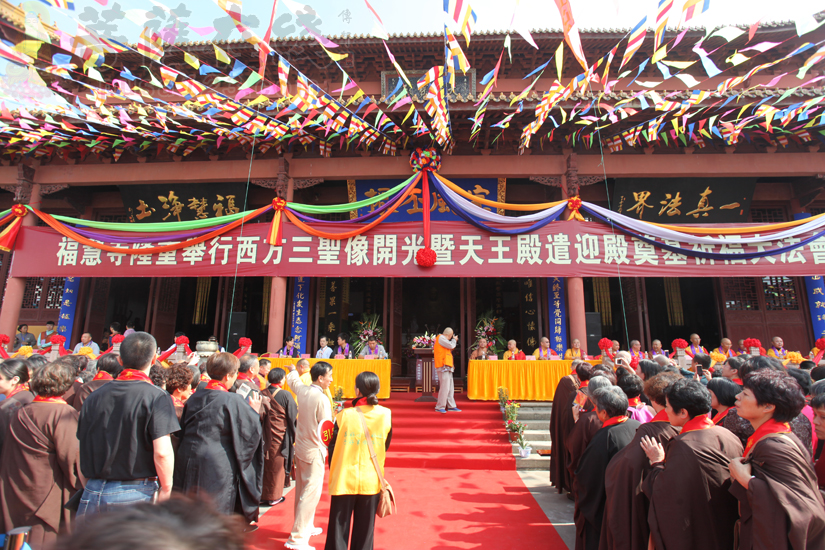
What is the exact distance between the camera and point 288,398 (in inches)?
175

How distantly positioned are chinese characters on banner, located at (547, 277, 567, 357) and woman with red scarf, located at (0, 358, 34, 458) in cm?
873

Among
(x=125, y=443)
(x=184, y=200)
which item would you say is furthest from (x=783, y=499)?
(x=184, y=200)

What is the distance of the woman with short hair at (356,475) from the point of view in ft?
9.60

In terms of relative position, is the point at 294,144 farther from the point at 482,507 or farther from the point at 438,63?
the point at 482,507

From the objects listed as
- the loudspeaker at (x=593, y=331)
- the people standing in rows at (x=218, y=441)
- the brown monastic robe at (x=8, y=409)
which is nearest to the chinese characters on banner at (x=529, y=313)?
the loudspeaker at (x=593, y=331)

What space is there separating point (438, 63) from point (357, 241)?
4.76m

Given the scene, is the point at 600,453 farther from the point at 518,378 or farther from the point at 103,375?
the point at 518,378

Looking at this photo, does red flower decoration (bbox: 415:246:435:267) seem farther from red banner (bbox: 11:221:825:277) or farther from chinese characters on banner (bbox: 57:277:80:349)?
chinese characters on banner (bbox: 57:277:80:349)

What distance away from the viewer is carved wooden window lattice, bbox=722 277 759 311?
998 cm

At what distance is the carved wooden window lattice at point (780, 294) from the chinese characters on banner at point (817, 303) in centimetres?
54

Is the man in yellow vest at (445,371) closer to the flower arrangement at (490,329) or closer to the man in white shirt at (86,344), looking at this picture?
the flower arrangement at (490,329)

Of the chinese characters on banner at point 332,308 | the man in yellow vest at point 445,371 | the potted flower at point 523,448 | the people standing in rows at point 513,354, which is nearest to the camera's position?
the potted flower at point 523,448

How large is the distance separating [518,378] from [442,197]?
3677 mm

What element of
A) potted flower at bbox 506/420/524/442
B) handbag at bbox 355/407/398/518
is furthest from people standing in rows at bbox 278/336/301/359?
handbag at bbox 355/407/398/518
